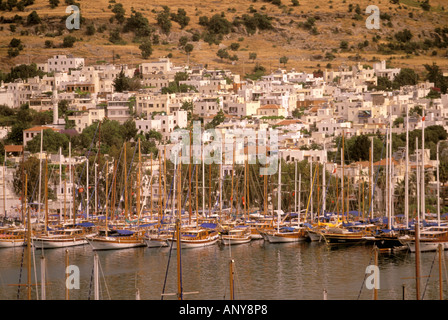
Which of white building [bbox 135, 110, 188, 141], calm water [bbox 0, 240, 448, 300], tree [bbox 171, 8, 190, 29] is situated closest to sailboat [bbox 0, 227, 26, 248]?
calm water [bbox 0, 240, 448, 300]

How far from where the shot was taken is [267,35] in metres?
97.8

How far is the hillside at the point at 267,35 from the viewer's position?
284ft

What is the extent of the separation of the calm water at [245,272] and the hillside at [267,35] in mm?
51765

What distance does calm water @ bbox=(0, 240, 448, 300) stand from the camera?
79.7 ft

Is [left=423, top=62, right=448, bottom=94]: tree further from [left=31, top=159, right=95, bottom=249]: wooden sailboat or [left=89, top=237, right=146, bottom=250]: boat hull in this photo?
[left=89, top=237, right=146, bottom=250]: boat hull

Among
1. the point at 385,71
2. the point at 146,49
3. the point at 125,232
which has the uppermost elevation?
the point at 146,49

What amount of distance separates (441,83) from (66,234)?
4746cm

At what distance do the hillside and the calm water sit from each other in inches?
2038

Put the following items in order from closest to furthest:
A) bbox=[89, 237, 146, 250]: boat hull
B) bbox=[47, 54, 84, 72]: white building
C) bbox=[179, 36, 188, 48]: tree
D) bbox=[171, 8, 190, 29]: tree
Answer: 1. bbox=[89, 237, 146, 250]: boat hull
2. bbox=[47, 54, 84, 72]: white building
3. bbox=[179, 36, 188, 48]: tree
4. bbox=[171, 8, 190, 29]: tree

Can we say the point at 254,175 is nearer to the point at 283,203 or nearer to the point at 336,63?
the point at 283,203

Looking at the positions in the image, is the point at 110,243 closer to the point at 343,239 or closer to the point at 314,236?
the point at 314,236

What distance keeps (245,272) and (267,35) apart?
234 ft

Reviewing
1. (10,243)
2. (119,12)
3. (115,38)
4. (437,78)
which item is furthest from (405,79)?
(10,243)

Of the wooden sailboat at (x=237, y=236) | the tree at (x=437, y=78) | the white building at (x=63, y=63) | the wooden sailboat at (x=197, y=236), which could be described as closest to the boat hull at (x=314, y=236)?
the wooden sailboat at (x=237, y=236)
